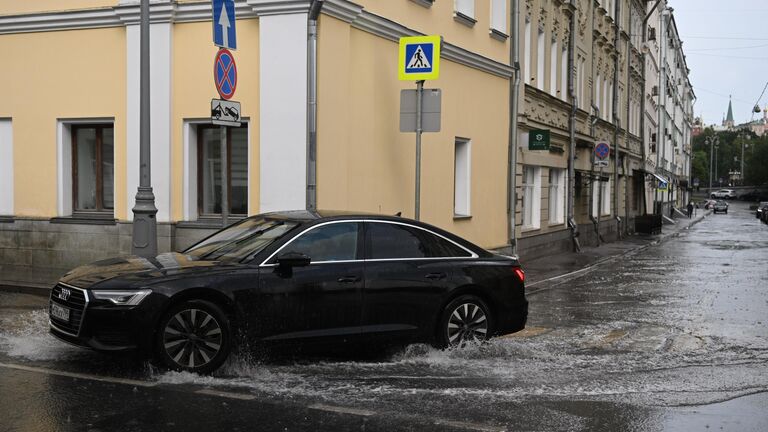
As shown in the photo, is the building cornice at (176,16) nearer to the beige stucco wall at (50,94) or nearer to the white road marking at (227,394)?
the beige stucco wall at (50,94)

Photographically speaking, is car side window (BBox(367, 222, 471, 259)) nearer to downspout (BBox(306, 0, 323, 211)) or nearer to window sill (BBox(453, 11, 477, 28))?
downspout (BBox(306, 0, 323, 211))

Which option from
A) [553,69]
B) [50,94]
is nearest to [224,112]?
[50,94]

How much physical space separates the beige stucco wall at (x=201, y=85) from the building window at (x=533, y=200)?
11.5 meters

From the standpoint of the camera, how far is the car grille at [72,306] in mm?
6656

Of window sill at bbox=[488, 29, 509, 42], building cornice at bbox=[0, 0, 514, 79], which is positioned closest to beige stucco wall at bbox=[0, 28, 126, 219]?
building cornice at bbox=[0, 0, 514, 79]

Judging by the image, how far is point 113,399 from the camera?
6070mm

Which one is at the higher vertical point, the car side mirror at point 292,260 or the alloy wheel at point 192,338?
the car side mirror at point 292,260

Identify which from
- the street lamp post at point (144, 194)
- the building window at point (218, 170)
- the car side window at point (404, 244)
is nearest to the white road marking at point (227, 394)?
the car side window at point (404, 244)

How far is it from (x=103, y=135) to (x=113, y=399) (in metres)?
8.31

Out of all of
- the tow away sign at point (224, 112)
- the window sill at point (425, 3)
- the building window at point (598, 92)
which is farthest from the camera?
the building window at point (598, 92)

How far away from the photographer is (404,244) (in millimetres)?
7941

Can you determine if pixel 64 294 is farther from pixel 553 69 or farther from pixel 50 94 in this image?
pixel 553 69

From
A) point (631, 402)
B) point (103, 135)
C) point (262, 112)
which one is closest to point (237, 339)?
point (631, 402)

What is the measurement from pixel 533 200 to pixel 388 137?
946cm
